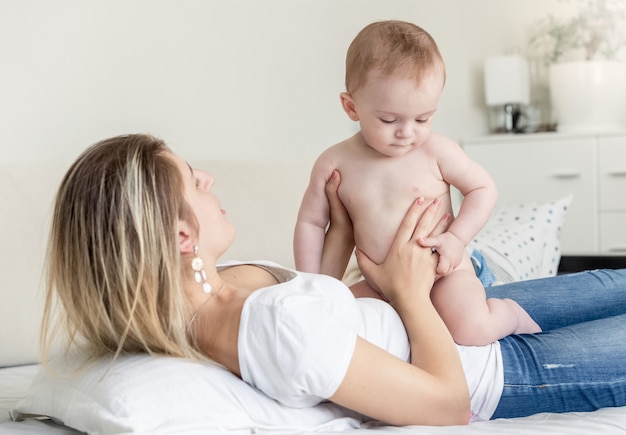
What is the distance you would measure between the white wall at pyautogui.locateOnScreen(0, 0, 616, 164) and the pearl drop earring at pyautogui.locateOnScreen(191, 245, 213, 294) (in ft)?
3.78

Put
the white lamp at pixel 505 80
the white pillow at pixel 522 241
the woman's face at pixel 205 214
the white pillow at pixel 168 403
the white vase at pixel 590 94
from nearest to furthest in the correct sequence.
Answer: the white pillow at pixel 168 403 → the woman's face at pixel 205 214 → the white pillow at pixel 522 241 → the white vase at pixel 590 94 → the white lamp at pixel 505 80

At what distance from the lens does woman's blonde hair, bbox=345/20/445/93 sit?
4.36 ft

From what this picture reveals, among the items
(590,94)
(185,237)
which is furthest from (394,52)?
(590,94)

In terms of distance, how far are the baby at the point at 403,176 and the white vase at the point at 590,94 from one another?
2671mm

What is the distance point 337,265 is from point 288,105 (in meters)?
1.54

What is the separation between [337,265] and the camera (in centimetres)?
160

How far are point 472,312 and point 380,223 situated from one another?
0.23 m

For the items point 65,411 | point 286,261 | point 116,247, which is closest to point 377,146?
point 116,247

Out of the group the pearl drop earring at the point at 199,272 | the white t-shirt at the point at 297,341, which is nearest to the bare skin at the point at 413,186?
the white t-shirt at the point at 297,341

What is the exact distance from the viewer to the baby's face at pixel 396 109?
133cm

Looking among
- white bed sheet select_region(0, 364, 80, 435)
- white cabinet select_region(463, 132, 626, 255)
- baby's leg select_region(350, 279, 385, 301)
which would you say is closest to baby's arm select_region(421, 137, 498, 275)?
baby's leg select_region(350, 279, 385, 301)

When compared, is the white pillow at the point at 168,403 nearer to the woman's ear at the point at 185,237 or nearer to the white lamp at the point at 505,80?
the woman's ear at the point at 185,237

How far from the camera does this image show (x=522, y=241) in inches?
102

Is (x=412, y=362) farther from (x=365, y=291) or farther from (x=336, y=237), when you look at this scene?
(x=336, y=237)
